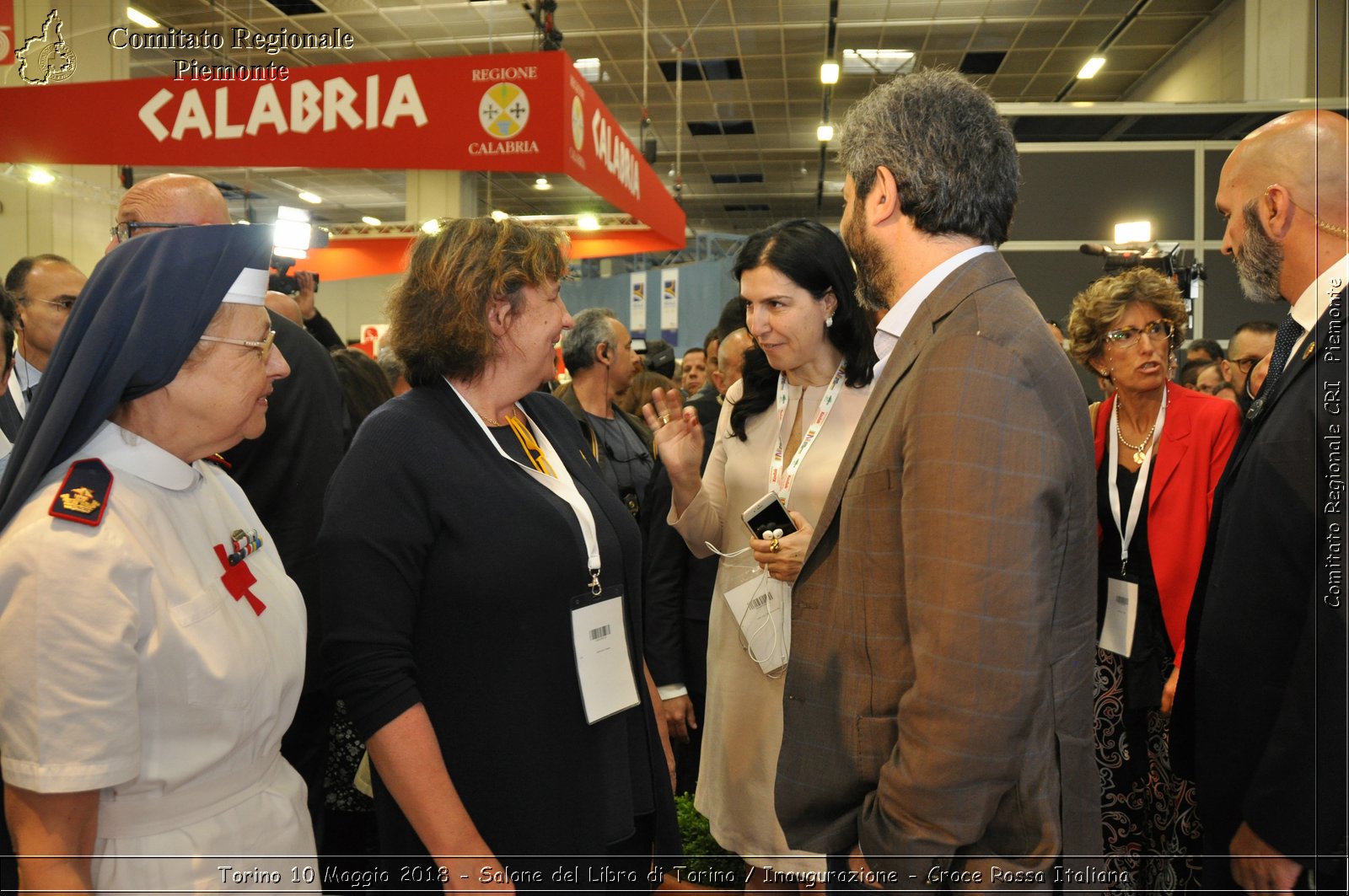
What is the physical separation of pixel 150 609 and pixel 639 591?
86 centimetres

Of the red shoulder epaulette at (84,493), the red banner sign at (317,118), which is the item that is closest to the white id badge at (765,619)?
the red shoulder epaulette at (84,493)

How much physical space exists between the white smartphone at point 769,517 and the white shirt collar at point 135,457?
1.06 metres

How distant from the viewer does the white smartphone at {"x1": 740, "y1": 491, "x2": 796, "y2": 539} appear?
190 cm

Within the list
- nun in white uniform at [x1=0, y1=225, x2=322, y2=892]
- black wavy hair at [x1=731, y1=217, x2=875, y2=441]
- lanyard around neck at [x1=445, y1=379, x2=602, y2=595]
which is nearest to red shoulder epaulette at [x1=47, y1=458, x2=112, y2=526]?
nun in white uniform at [x1=0, y1=225, x2=322, y2=892]

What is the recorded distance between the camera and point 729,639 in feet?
7.09

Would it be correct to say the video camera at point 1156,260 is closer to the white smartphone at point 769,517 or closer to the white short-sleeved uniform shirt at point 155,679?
the white smartphone at point 769,517

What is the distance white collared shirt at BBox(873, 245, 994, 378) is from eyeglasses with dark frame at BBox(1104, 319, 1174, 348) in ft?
5.47

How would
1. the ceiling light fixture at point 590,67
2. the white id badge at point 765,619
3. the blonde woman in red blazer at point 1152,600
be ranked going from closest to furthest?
the white id badge at point 765,619
the blonde woman in red blazer at point 1152,600
the ceiling light fixture at point 590,67

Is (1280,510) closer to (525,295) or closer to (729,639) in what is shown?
(729,639)

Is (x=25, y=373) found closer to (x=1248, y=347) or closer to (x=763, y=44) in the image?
(x=1248, y=347)

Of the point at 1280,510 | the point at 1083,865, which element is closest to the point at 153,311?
the point at 1083,865

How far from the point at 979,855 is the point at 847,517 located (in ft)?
1.58

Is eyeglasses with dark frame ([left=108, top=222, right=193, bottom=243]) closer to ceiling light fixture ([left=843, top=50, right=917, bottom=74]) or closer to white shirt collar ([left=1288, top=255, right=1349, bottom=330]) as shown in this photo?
white shirt collar ([left=1288, top=255, right=1349, bottom=330])

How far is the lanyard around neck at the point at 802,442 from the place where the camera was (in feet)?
6.82
